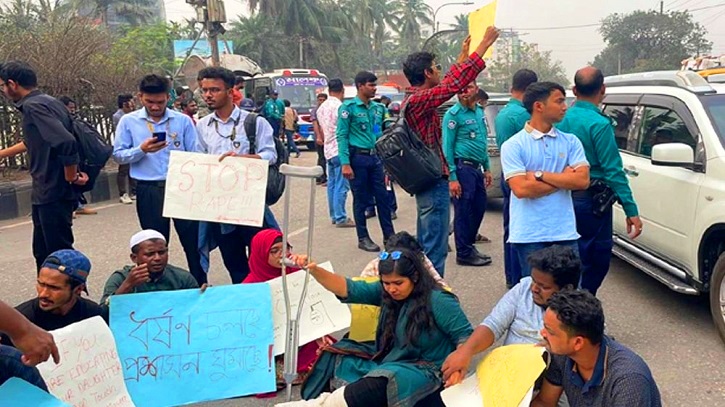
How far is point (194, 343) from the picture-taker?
3.63 metres

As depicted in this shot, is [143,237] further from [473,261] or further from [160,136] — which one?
[473,261]

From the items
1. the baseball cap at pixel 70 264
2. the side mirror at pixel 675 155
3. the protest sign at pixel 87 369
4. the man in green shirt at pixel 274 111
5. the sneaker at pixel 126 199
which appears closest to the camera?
the protest sign at pixel 87 369

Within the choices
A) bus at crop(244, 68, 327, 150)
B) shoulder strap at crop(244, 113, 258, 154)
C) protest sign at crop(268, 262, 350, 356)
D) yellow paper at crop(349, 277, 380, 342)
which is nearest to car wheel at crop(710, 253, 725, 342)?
yellow paper at crop(349, 277, 380, 342)

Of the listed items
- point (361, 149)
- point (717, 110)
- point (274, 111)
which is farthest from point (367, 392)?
point (274, 111)

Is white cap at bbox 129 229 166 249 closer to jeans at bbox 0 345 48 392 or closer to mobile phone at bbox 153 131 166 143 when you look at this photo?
mobile phone at bbox 153 131 166 143

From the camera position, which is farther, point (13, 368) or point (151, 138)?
point (151, 138)

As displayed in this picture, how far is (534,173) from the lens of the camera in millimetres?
3656

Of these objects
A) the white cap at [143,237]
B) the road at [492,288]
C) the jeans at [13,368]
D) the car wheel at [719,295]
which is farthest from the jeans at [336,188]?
the jeans at [13,368]

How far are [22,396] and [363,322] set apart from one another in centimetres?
174

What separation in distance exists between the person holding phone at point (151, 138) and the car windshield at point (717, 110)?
344cm

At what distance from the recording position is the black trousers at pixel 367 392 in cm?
311

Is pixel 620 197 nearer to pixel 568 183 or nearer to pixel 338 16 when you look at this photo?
pixel 568 183

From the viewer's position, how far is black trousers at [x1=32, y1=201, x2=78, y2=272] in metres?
4.50

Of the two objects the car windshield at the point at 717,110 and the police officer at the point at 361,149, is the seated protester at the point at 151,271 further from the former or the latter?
the car windshield at the point at 717,110
